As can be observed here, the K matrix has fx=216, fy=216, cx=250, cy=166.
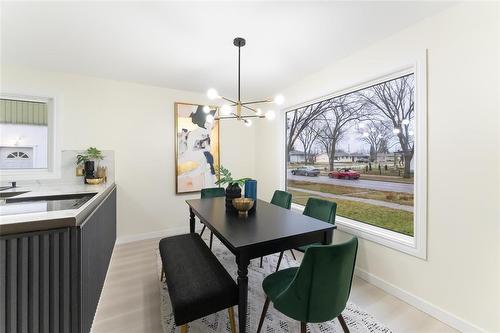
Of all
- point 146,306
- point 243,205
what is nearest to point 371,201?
point 243,205

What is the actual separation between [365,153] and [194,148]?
2766mm

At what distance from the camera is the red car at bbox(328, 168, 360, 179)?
2778mm

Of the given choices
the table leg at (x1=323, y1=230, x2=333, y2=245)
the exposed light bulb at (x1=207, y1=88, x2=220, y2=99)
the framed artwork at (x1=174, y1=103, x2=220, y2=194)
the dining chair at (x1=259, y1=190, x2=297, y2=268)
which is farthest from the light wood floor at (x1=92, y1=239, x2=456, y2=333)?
the exposed light bulb at (x1=207, y1=88, x2=220, y2=99)

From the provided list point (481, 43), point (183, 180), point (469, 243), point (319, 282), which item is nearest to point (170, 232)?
point (183, 180)

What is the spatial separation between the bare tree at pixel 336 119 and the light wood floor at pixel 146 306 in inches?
64.5

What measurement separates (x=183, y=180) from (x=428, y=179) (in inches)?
134

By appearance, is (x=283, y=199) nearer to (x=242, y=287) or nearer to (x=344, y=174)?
(x=344, y=174)

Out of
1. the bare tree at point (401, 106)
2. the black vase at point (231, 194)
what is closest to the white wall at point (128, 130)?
the black vase at point (231, 194)

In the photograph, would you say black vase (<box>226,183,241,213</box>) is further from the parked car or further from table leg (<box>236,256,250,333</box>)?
the parked car

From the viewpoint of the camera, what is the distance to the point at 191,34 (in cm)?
212

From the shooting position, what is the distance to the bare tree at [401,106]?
7.02 ft

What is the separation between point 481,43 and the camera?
1.61m

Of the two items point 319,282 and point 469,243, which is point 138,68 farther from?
point 469,243

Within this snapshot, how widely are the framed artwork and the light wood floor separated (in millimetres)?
1588
